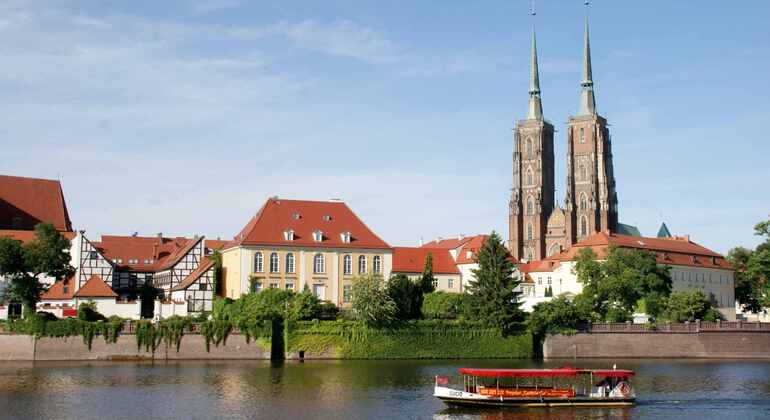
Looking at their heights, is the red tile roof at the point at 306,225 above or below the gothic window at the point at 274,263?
above

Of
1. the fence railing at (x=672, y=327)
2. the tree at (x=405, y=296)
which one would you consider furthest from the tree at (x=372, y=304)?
the fence railing at (x=672, y=327)

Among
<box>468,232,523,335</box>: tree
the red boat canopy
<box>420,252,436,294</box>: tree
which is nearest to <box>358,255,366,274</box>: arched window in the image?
<box>420,252,436,294</box>: tree

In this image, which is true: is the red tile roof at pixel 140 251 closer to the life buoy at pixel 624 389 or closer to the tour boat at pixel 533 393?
the tour boat at pixel 533 393

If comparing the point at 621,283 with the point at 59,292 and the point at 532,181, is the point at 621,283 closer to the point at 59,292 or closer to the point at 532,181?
the point at 59,292

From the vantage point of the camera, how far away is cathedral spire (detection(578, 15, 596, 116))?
163m

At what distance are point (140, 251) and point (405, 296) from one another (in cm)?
3342

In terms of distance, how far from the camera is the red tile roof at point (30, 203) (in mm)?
95250

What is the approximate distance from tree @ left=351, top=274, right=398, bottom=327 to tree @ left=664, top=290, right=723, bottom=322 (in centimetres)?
2790

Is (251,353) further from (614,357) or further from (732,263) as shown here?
(732,263)

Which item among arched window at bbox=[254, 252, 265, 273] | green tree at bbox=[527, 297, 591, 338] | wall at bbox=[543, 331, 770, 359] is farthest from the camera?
arched window at bbox=[254, 252, 265, 273]

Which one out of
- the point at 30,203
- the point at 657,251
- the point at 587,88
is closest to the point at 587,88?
the point at 587,88

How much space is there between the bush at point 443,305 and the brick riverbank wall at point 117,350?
1524 centimetres

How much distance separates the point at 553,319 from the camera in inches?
3137

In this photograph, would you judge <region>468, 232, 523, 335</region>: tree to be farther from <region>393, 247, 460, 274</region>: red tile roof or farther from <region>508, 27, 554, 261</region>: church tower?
<region>508, 27, 554, 261</region>: church tower
